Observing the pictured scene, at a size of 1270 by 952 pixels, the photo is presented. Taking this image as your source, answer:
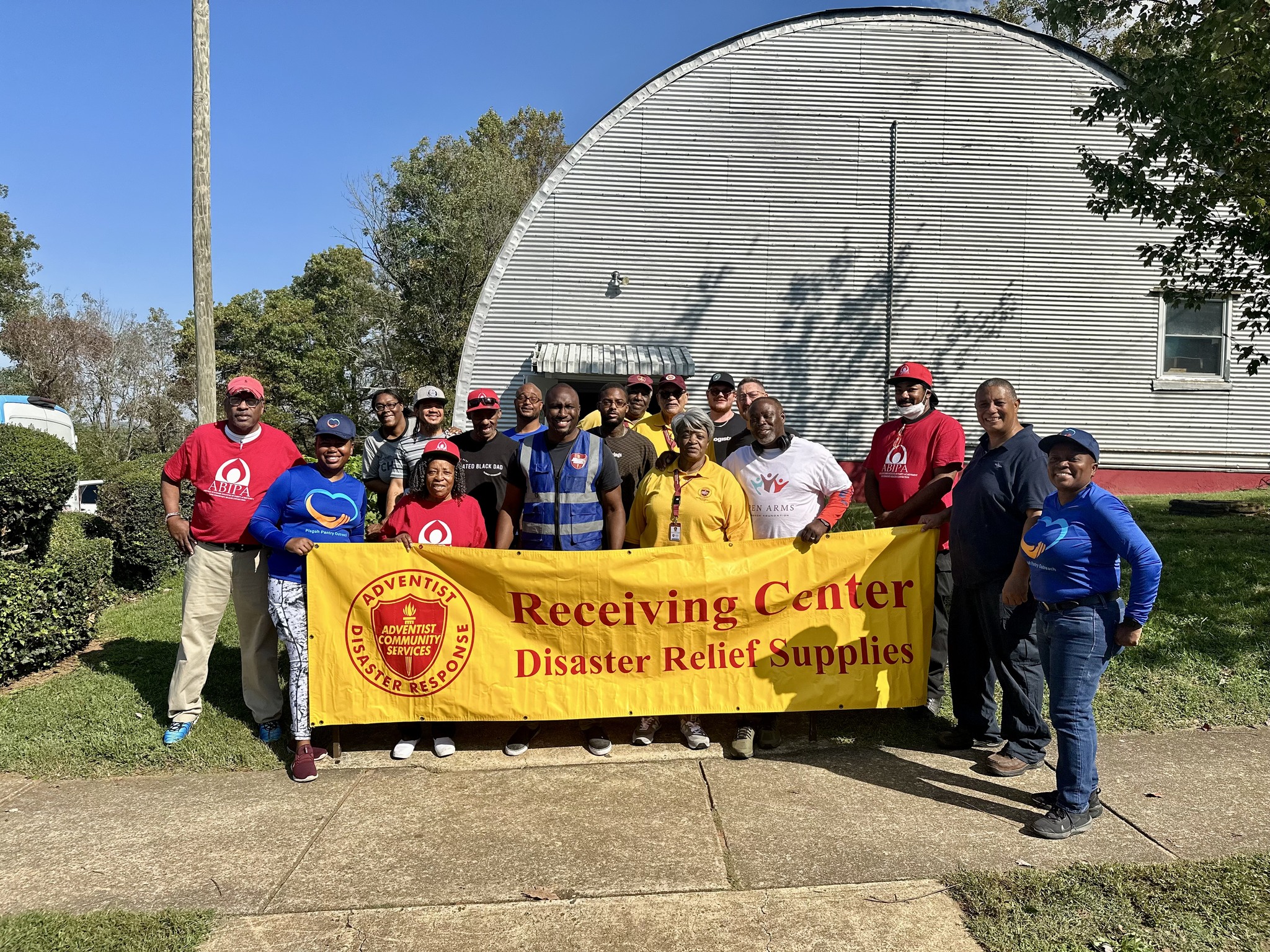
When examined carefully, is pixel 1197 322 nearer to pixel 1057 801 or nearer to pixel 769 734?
pixel 769 734

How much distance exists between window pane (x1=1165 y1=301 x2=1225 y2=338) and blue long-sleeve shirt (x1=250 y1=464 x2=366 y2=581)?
15.5m

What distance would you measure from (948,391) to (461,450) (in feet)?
38.9

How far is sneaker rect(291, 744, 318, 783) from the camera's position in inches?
185

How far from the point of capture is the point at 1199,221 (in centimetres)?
861

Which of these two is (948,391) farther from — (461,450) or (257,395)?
(257,395)

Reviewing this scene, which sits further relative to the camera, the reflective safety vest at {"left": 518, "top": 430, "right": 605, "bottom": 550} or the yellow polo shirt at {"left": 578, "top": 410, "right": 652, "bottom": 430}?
the yellow polo shirt at {"left": 578, "top": 410, "right": 652, "bottom": 430}

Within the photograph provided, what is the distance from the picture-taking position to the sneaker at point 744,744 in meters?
4.88

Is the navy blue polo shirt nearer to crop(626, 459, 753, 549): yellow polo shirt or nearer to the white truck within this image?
crop(626, 459, 753, 549): yellow polo shirt

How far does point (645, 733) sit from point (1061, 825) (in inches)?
88.8

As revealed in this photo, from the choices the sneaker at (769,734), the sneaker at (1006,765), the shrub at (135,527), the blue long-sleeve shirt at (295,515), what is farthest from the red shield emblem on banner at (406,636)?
the shrub at (135,527)

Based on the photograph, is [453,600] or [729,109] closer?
[453,600]

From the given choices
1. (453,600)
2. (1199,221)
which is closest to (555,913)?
(453,600)

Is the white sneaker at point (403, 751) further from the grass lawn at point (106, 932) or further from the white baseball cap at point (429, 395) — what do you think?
the white baseball cap at point (429, 395)

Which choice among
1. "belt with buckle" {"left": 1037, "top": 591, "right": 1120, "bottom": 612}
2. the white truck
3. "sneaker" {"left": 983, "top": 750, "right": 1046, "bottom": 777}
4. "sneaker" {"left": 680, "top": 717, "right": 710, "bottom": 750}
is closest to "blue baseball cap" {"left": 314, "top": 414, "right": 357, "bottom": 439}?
"sneaker" {"left": 680, "top": 717, "right": 710, "bottom": 750}
